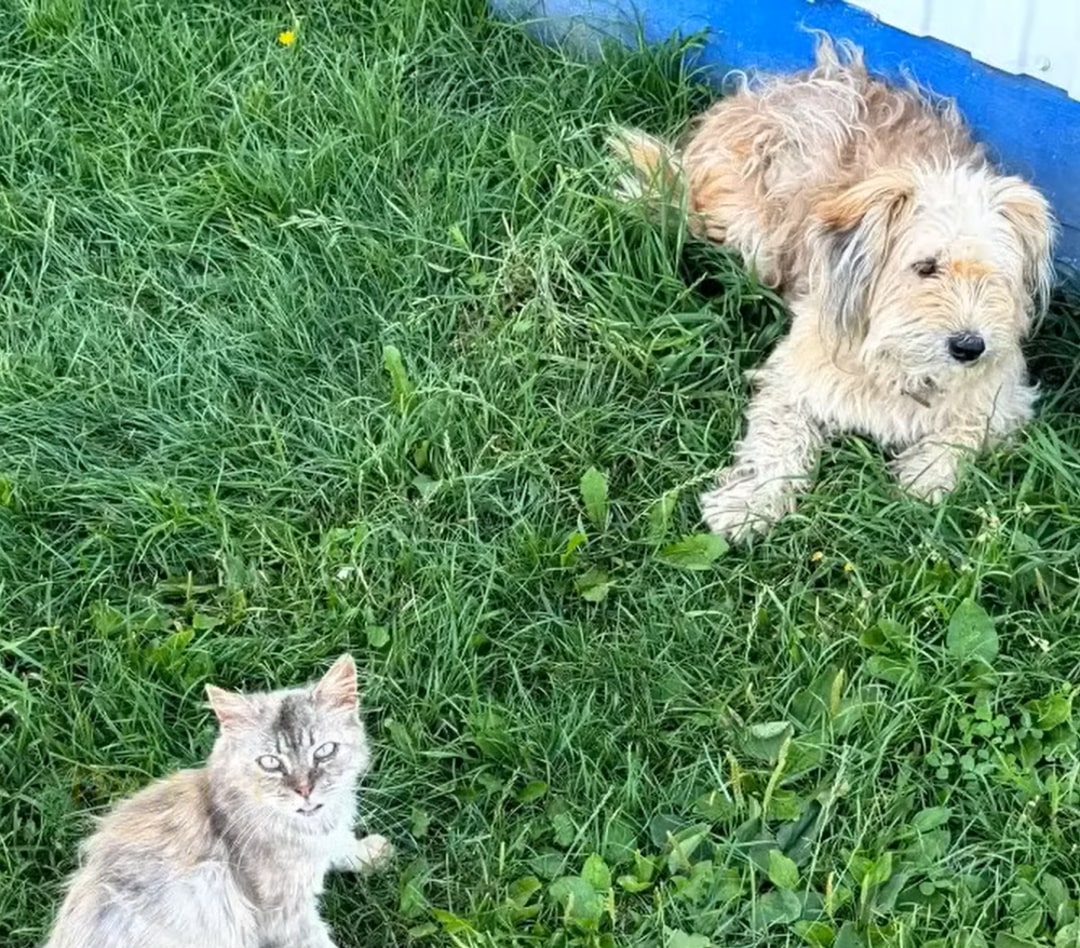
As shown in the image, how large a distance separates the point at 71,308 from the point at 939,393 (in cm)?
240

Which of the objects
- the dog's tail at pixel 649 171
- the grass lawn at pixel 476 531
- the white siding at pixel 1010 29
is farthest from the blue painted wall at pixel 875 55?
the dog's tail at pixel 649 171

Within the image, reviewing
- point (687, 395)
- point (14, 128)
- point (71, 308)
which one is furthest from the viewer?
point (14, 128)

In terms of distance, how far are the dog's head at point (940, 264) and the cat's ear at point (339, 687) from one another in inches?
57.2

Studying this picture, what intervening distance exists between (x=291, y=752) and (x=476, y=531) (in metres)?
0.93

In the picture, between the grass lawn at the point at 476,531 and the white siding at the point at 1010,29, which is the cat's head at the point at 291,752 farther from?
the white siding at the point at 1010,29

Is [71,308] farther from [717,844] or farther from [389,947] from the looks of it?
[717,844]

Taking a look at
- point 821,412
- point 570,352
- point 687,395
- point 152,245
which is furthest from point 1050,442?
point 152,245

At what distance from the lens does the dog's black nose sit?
10.3ft

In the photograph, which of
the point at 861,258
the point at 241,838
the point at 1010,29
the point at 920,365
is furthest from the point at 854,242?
the point at 241,838

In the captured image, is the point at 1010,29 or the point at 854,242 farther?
the point at 1010,29

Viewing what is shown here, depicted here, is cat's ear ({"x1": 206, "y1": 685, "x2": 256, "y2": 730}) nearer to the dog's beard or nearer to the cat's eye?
the cat's eye

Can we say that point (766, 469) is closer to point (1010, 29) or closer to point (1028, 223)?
point (1028, 223)

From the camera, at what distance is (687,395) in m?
3.70

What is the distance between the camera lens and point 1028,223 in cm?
319
